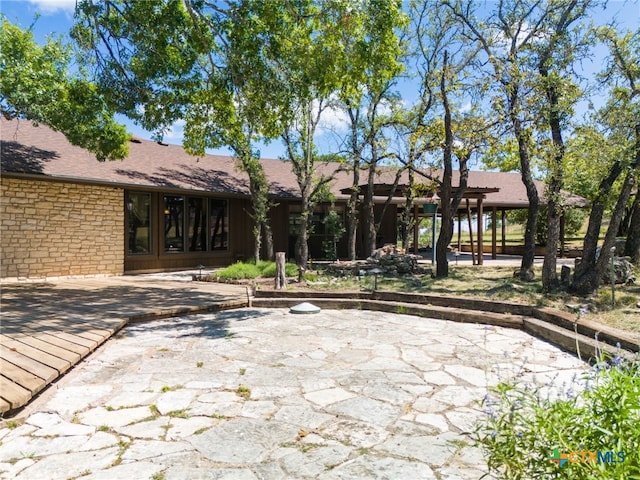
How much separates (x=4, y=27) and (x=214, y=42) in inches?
191

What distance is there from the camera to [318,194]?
12.7 metres

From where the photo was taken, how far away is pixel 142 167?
1330cm

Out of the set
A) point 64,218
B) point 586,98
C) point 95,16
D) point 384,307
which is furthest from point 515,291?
point 64,218

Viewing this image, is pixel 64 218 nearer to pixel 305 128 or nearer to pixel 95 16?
pixel 95 16

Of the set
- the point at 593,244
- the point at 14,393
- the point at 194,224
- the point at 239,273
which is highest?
the point at 194,224

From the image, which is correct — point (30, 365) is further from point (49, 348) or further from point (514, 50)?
point (514, 50)

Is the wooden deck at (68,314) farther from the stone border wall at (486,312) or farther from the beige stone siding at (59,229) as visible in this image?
the stone border wall at (486,312)

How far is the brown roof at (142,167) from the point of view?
424 inches

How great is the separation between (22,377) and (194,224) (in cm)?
1083

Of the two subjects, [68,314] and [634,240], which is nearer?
[68,314]

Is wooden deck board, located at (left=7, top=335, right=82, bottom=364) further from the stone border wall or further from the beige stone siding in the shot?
the beige stone siding

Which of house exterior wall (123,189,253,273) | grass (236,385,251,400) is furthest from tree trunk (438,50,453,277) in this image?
grass (236,385,251,400)

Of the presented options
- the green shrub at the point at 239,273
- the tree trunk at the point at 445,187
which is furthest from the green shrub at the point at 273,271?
the tree trunk at the point at 445,187

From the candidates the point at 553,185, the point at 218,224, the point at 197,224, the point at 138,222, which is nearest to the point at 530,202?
the point at 553,185
